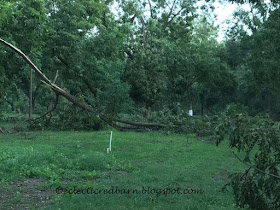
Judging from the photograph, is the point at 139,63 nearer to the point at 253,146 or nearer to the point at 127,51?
the point at 127,51

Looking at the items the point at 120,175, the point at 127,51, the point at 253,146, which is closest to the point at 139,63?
the point at 127,51

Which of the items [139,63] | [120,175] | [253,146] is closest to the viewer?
[253,146]

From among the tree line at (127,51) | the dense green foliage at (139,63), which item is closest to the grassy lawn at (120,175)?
the dense green foliage at (139,63)

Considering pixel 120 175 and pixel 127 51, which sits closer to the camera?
pixel 120 175

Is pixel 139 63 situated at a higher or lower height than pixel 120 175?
higher

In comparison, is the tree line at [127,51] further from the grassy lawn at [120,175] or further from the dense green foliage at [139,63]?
the grassy lawn at [120,175]

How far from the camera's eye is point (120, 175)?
8.08m

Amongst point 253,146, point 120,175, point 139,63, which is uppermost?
point 139,63

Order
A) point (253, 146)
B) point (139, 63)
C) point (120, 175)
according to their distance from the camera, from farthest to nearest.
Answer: point (139, 63)
point (120, 175)
point (253, 146)

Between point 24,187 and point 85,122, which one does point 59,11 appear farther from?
point 24,187

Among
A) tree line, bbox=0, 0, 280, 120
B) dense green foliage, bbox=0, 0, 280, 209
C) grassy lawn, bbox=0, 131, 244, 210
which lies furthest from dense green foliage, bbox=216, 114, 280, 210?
tree line, bbox=0, 0, 280, 120

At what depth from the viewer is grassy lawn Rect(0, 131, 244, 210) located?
6047 millimetres

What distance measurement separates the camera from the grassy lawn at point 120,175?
605 centimetres

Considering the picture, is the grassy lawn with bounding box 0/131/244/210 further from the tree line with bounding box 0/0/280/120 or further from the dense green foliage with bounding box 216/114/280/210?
the tree line with bounding box 0/0/280/120
